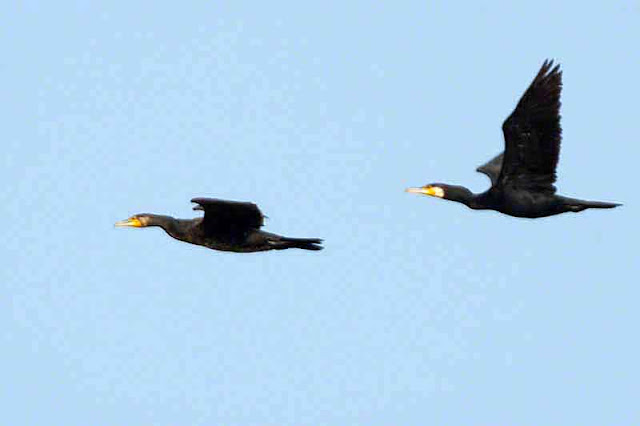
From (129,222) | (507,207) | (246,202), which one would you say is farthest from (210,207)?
(507,207)

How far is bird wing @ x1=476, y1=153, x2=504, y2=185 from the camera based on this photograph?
25766mm

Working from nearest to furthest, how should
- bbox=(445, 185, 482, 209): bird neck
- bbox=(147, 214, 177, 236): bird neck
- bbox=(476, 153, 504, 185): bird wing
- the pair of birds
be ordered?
the pair of birds < bbox=(147, 214, 177, 236): bird neck < bbox=(445, 185, 482, 209): bird neck < bbox=(476, 153, 504, 185): bird wing

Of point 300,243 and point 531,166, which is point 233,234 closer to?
point 300,243

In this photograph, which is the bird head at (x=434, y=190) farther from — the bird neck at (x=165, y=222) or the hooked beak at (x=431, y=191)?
the bird neck at (x=165, y=222)

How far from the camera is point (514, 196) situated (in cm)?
2381

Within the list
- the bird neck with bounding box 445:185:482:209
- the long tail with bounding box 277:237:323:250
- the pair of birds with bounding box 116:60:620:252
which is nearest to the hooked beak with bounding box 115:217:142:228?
the pair of birds with bounding box 116:60:620:252

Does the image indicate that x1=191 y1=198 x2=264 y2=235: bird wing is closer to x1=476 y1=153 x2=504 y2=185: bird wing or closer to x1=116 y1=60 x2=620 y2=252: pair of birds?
x1=116 y1=60 x2=620 y2=252: pair of birds

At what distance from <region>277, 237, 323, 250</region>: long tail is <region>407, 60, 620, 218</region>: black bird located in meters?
2.04

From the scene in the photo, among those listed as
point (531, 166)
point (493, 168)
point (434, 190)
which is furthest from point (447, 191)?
point (493, 168)

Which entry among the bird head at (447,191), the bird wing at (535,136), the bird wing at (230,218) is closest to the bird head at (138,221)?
the bird wing at (230,218)

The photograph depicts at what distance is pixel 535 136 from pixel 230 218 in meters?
3.73

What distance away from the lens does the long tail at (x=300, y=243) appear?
75.0 feet

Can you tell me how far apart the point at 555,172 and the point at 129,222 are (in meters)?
5.23

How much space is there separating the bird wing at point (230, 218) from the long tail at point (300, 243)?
1.17ft
